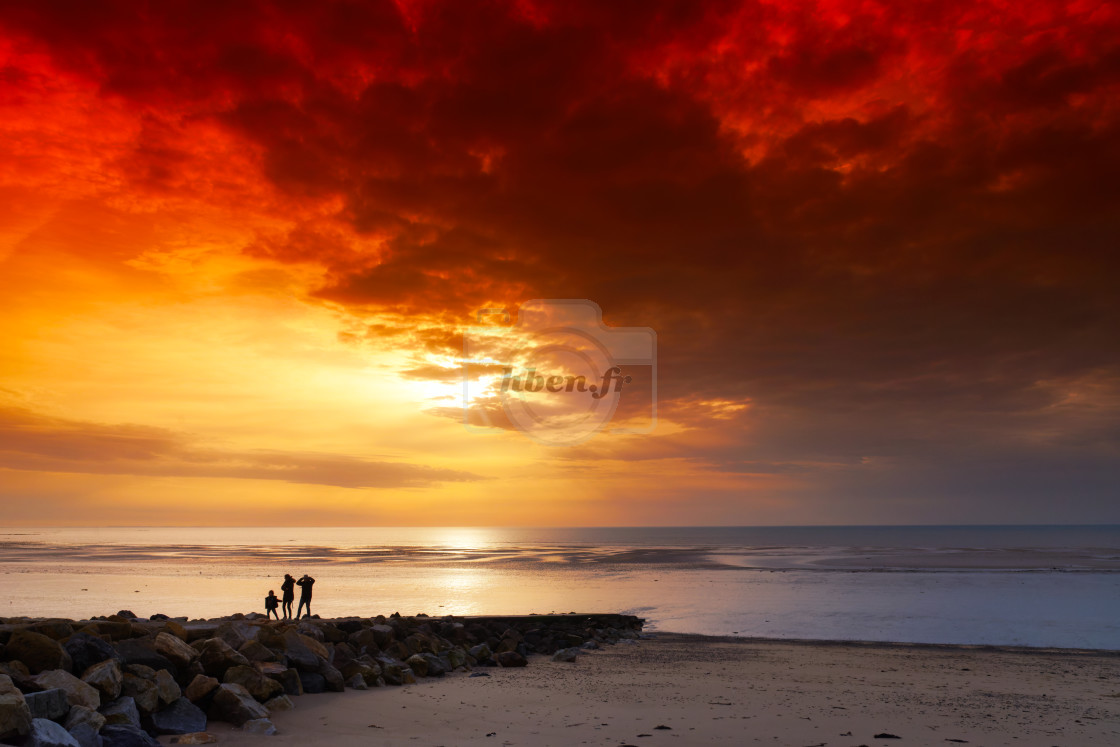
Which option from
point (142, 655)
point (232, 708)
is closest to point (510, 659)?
point (232, 708)

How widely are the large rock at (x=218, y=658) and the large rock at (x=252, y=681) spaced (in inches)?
11.4

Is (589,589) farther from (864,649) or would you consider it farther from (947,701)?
(947,701)

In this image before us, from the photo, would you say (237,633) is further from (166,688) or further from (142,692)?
(142,692)

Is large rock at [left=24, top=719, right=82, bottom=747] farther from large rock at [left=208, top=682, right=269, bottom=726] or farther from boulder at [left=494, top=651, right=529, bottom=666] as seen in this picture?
boulder at [left=494, top=651, right=529, bottom=666]

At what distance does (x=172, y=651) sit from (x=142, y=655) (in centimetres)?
53

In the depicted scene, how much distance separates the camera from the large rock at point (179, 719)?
12008mm

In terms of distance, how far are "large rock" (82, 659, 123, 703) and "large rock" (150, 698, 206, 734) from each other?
2.61 ft

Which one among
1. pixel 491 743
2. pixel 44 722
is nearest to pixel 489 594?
pixel 491 743

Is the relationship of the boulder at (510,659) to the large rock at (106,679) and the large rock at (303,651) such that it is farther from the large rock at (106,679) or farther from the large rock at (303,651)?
the large rock at (106,679)

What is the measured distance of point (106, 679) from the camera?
38.9ft

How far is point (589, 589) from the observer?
5072 centimetres

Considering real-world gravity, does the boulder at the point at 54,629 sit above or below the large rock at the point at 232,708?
above

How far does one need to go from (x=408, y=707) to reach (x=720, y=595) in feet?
113

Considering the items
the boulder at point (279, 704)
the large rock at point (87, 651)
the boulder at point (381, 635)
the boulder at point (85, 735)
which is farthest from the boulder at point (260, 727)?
the boulder at point (381, 635)
